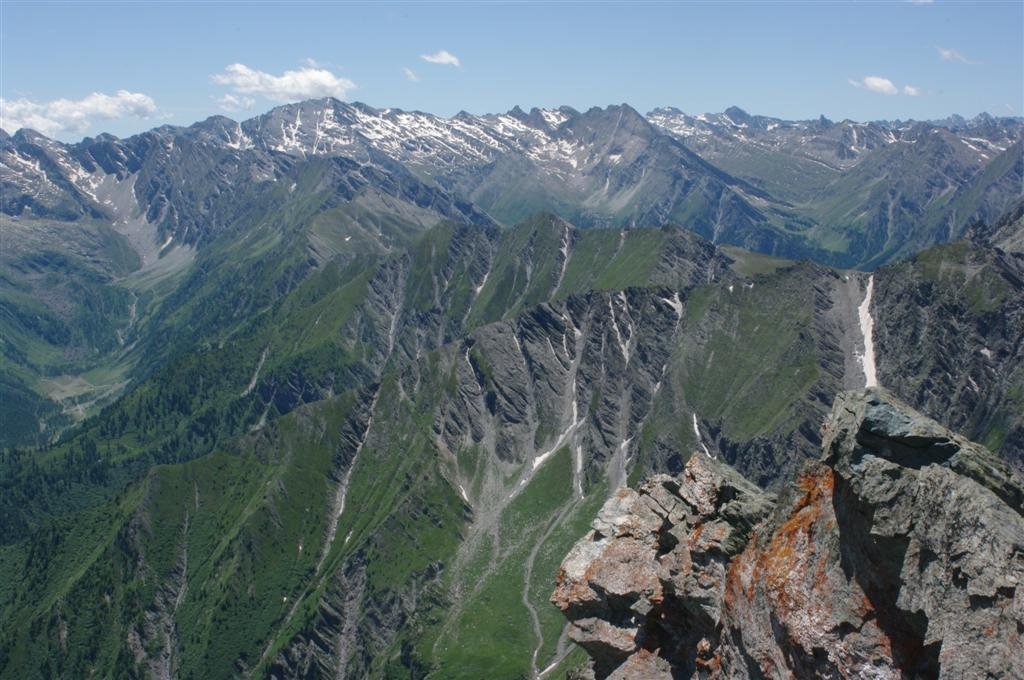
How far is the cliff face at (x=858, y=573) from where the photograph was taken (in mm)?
24719

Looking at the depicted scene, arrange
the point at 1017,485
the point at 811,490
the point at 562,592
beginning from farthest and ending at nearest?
the point at 562,592 < the point at 811,490 < the point at 1017,485

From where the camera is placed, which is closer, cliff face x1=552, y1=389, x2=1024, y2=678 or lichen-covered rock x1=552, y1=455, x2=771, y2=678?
cliff face x1=552, y1=389, x2=1024, y2=678

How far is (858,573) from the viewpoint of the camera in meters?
29.0

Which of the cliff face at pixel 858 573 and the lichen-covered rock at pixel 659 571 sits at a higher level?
the cliff face at pixel 858 573

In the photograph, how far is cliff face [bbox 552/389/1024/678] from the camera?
2472 centimetres

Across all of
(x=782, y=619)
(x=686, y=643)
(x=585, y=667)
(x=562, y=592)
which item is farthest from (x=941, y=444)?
(x=585, y=667)

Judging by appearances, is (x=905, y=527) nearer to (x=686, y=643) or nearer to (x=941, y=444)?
(x=941, y=444)

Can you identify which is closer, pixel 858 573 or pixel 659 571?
pixel 858 573

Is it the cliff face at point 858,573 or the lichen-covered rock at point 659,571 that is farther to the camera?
the lichen-covered rock at point 659,571

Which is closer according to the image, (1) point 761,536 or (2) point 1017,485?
(2) point 1017,485

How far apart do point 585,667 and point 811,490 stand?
63.3 ft

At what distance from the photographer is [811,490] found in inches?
1278

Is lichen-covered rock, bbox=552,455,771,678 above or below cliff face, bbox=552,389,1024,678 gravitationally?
below

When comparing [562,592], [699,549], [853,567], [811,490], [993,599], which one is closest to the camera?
[993,599]
